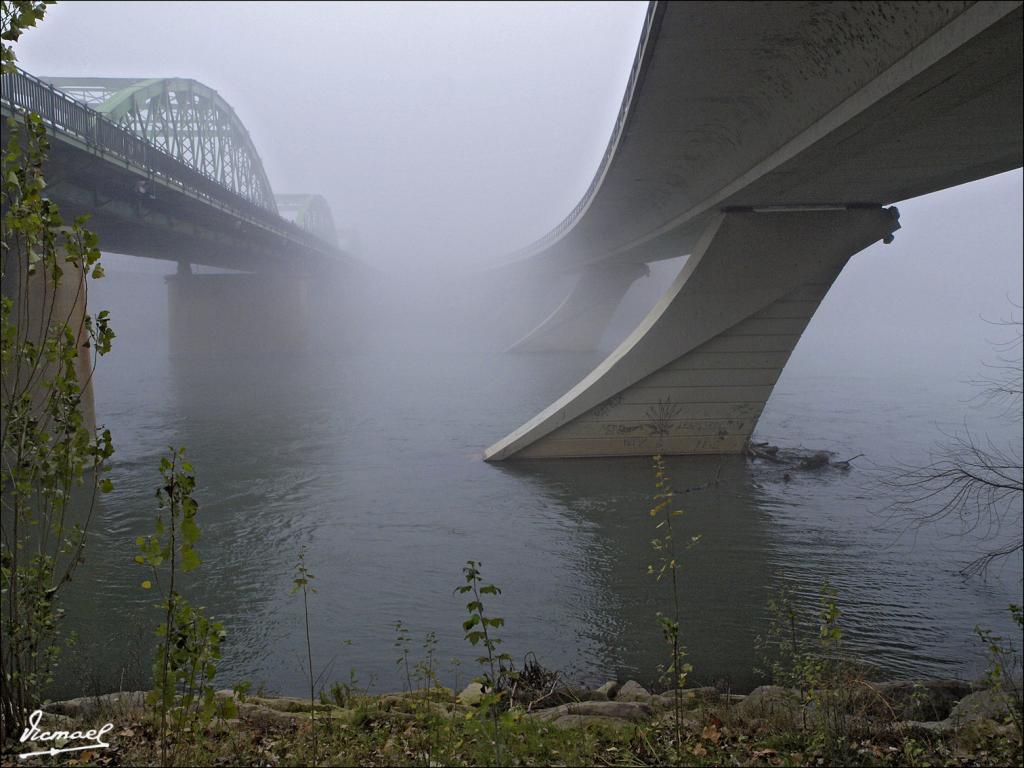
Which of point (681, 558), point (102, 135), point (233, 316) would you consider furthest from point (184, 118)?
point (681, 558)

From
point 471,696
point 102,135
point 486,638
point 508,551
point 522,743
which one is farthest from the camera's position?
point 102,135

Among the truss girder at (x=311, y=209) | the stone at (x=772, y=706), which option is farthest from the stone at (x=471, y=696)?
the truss girder at (x=311, y=209)

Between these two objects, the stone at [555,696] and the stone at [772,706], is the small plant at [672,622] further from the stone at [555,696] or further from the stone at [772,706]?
the stone at [555,696]

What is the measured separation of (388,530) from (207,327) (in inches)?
1625

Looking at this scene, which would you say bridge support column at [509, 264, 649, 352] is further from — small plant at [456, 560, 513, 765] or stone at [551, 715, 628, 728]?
small plant at [456, 560, 513, 765]

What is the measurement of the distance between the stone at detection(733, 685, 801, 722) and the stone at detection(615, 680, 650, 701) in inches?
31.6

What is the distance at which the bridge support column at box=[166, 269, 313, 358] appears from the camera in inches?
1912

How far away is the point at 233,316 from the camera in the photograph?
51156 mm

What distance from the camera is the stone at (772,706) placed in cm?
512

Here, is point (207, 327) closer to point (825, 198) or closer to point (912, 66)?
point (825, 198)

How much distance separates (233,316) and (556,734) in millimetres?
50570

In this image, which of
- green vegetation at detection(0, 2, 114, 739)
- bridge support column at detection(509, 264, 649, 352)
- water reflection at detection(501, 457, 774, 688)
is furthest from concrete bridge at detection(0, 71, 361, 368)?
bridge support column at detection(509, 264, 649, 352)

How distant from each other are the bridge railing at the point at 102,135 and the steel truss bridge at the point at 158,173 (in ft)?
0.11

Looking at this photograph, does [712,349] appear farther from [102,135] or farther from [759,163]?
[102,135]
